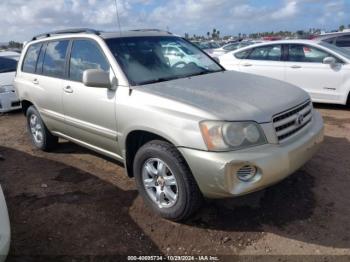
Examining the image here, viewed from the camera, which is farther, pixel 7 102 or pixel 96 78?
pixel 7 102

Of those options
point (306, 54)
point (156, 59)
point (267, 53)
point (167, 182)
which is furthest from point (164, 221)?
point (267, 53)

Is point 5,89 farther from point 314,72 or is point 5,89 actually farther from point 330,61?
point 330,61

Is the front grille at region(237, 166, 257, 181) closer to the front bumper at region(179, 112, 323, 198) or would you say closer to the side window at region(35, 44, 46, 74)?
the front bumper at region(179, 112, 323, 198)

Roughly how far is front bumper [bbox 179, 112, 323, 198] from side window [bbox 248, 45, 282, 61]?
17.6ft

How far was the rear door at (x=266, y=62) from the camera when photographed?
8.07 meters

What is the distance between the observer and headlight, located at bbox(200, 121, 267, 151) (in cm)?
299

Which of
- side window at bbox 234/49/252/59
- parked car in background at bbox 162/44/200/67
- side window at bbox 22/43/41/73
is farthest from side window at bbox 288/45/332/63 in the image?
side window at bbox 22/43/41/73

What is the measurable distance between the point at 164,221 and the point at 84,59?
2.15 meters

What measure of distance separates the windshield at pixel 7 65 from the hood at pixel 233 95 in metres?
7.45

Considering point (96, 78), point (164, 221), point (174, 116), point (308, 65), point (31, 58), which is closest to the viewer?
point (174, 116)

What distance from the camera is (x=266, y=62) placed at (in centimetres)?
829

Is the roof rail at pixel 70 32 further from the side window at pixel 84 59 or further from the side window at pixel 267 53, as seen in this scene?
the side window at pixel 267 53

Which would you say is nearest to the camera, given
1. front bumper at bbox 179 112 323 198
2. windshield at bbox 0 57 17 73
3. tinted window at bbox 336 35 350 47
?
front bumper at bbox 179 112 323 198

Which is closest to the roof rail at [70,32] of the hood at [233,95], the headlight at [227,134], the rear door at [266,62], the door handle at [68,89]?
the door handle at [68,89]
